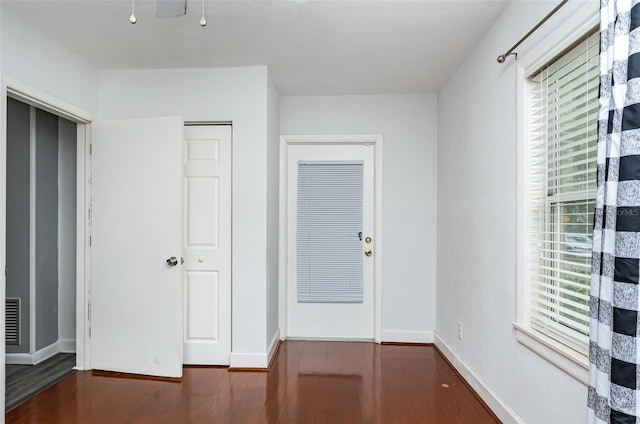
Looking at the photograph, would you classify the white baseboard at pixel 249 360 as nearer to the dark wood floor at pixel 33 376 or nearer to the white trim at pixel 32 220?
the dark wood floor at pixel 33 376

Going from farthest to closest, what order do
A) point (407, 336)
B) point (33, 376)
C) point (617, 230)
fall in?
point (407, 336) → point (33, 376) → point (617, 230)

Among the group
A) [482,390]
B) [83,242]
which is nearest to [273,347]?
[482,390]

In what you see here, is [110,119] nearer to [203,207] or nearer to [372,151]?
[203,207]

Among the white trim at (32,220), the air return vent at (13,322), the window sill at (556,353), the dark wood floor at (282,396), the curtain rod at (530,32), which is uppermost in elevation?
the curtain rod at (530,32)

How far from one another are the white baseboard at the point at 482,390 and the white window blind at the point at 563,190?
577 mm

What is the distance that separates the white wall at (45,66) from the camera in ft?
7.02

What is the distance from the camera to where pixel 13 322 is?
302 cm

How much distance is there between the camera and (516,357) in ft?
6.50

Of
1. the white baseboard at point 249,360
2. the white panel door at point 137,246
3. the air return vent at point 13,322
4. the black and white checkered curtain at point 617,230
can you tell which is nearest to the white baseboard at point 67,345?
the air return vent at point 13,322

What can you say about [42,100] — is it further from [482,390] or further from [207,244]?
[482,390]

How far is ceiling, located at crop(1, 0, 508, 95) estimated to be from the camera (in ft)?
6.86

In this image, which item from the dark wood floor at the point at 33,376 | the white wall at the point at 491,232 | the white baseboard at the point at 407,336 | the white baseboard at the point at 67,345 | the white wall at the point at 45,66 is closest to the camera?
the white wall at the point at 491,232

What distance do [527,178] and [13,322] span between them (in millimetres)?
4109

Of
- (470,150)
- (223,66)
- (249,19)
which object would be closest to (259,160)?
(223,66)
